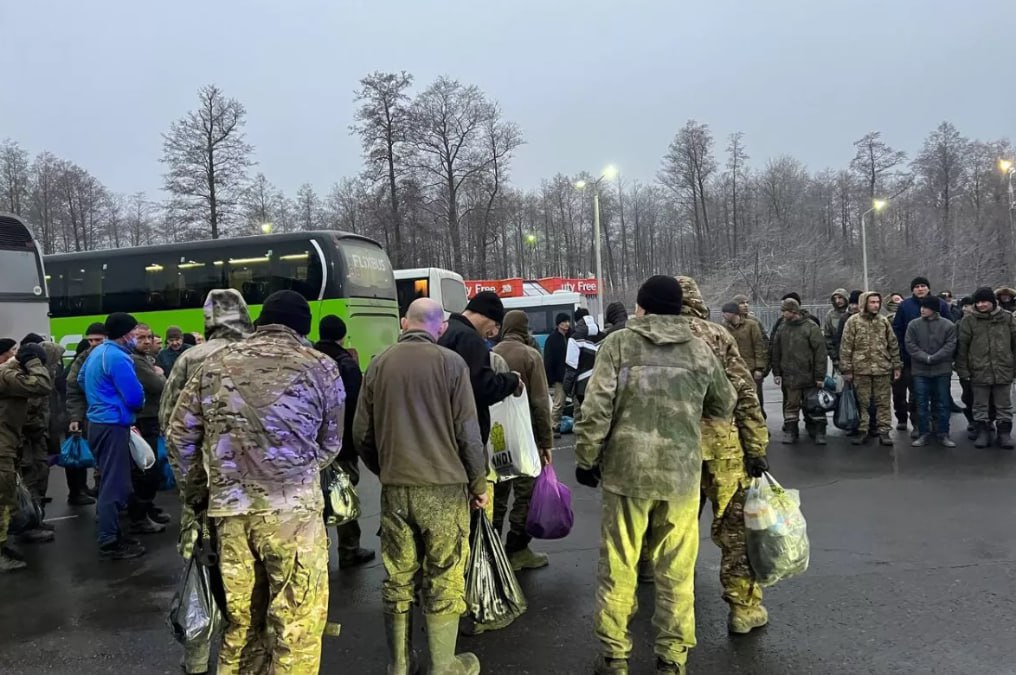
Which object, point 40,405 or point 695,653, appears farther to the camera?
point 40,405

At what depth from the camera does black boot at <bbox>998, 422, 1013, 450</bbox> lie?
332 inches

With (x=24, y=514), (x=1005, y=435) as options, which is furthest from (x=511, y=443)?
(x=1005, y=435)

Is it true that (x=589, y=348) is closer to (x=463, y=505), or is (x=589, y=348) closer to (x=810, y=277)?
(x=463, y=505)

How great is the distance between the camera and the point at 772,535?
3.80 metres

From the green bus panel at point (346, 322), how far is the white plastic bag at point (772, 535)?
1127cm

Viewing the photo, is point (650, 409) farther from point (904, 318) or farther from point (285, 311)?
point (904, 318)

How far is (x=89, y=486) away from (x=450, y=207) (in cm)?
2841

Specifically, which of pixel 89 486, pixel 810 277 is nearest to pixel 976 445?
pixel 89 486

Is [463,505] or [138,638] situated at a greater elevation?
[463,505]

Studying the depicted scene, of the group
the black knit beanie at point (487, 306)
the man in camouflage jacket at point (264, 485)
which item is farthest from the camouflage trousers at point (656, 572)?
the black knit beanie at point (487, 306)

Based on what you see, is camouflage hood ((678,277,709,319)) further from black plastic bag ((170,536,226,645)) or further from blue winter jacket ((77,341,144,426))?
blue winter jacket ((77,341,144,426))

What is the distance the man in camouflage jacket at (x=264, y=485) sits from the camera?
297 centimetres

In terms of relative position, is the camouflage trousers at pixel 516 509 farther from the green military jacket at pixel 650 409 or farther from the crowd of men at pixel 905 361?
the crowd of men at pixel 905 361

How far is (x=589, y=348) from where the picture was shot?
1080 cm
